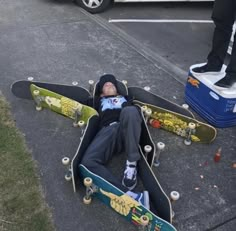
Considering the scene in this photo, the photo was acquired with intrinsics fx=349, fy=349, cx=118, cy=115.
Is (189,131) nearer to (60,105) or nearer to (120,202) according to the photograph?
(120,202)

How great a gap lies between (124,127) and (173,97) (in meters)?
1.42

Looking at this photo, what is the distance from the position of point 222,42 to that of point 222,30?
131 millimetres

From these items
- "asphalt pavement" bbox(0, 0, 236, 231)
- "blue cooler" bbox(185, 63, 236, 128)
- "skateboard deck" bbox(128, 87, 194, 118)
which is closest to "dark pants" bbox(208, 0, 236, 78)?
"blue cooler" bbox(185, 63, 236, 128)

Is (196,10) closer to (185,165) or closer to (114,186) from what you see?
(185,165)

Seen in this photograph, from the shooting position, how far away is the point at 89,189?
2926 millimetres

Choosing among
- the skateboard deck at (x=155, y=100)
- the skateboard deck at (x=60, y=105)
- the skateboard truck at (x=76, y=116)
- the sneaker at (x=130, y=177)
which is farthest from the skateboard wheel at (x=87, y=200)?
the skateboard deck at (x=155, y=100)

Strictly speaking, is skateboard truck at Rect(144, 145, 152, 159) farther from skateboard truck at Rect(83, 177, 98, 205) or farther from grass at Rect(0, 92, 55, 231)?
grass at Rect(0, 92, 55, 231)

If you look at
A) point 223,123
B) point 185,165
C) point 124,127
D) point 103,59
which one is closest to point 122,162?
point 124,127

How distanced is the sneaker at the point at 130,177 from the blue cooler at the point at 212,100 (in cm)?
127

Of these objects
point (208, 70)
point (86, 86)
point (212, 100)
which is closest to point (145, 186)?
point (212, 100)

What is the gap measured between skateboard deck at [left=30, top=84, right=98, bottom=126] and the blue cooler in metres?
1.28

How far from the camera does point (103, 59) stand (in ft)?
17.2

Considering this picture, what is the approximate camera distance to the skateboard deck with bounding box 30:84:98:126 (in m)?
A: 3.73

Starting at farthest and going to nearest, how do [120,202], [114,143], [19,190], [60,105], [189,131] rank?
[60,105] → [189,131] → [114,143] → [19,190] → [120,202]
